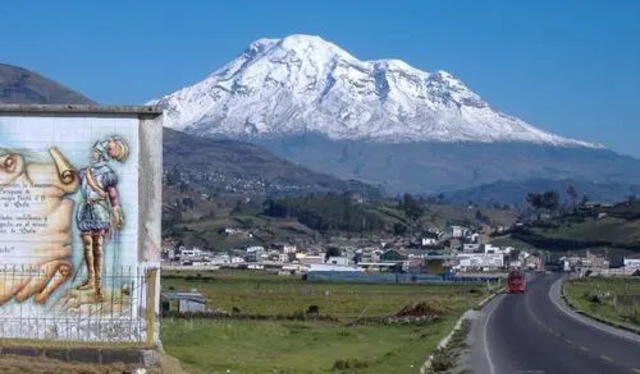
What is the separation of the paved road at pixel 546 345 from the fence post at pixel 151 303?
6871mm

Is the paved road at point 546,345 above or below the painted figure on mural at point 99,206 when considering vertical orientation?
below

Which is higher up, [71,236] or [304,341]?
[71,236]

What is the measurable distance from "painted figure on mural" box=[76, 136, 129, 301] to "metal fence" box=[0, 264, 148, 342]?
0.20 m

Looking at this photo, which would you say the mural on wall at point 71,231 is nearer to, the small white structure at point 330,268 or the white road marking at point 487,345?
the white road marking at point 487,345

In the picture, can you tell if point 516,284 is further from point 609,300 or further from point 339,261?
point 339,261

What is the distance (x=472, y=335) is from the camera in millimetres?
43656

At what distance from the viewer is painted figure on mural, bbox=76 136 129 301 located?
24.2 m

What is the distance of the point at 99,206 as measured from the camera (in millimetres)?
24234

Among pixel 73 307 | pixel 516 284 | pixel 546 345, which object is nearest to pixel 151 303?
pixel 73 307

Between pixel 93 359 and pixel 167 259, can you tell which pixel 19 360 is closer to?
pixel 93 359

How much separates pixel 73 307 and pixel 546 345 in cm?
1688

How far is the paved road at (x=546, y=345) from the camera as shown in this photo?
29195 millimetres

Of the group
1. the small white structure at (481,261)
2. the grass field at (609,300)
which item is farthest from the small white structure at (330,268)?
the grass field at (609,300)

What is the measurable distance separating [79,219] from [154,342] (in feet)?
7.63
